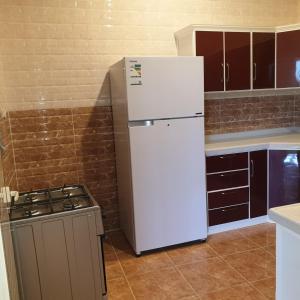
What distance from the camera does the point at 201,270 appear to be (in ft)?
8.46

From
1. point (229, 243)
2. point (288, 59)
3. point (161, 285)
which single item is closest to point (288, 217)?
point (161, 285)

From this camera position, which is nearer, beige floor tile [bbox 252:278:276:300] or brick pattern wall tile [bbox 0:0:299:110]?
beige floor tile [bbox 252:278:276:300]

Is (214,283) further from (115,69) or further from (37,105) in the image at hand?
(37,105)

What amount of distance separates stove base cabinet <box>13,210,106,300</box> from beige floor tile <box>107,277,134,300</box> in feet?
0.80

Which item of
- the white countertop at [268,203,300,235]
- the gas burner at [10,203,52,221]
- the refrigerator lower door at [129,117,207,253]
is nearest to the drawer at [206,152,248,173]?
the refrigerator lower door at [129,117,207,253]

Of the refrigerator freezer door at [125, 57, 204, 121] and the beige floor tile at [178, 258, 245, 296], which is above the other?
the refrigerator freezer door at [125, 57, 204, 121]

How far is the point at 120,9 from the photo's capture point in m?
3.10

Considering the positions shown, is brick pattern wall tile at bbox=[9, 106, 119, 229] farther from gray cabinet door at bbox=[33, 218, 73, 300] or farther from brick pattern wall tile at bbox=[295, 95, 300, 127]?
brick pattern wall tile at bbox=[295, 95, 300, 127]

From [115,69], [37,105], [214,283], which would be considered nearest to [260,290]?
[214,283]

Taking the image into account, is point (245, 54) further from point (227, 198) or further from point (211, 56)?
point (227, 198)

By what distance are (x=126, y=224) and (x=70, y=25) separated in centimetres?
195

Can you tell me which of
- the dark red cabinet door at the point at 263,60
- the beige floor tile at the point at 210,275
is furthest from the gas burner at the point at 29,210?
the dark red cabinet door at the point at 263,60

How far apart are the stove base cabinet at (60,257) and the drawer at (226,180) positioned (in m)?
1.40

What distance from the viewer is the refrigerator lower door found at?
2.71m
